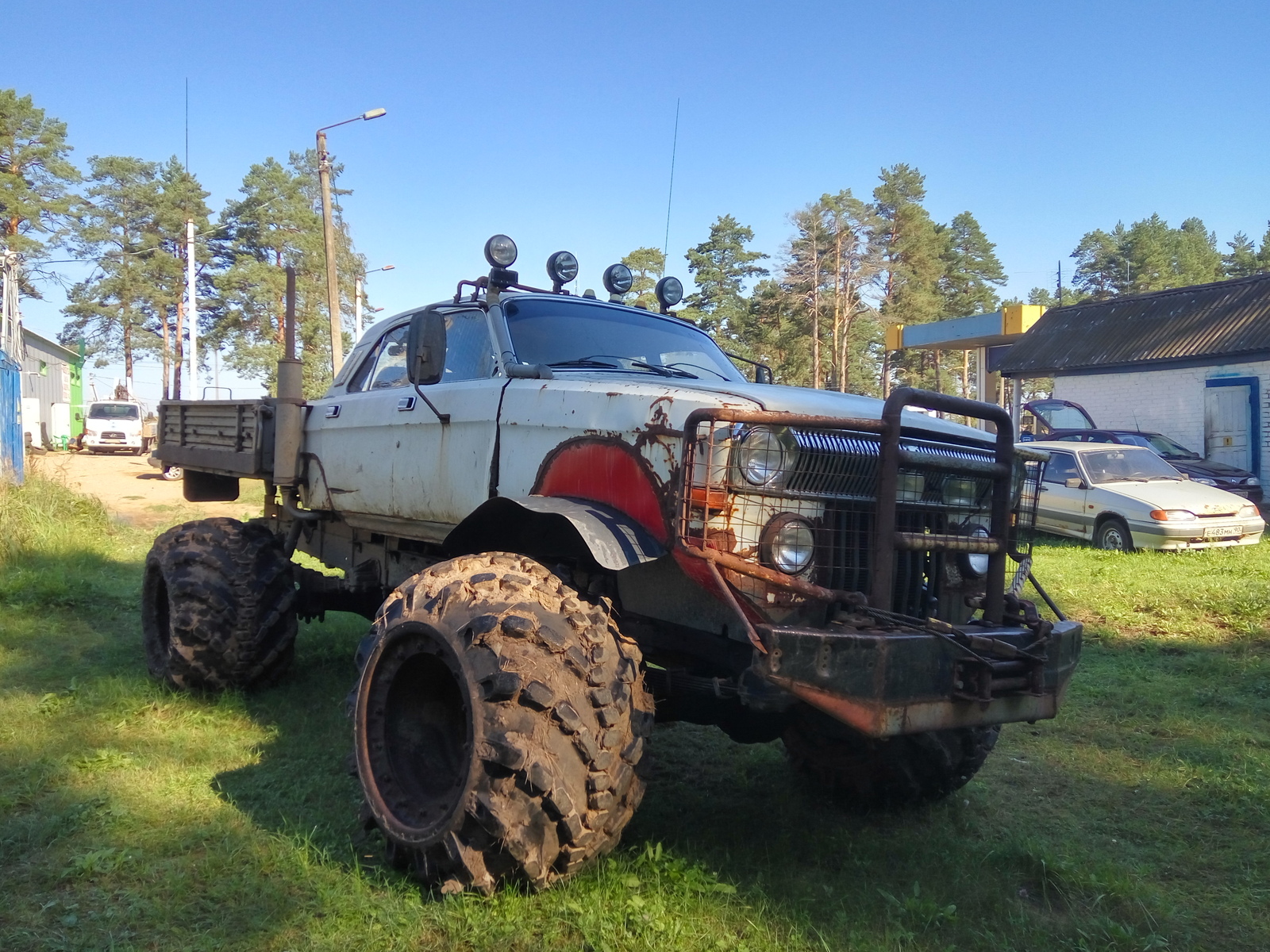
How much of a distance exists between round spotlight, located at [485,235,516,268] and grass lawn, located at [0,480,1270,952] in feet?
8.12

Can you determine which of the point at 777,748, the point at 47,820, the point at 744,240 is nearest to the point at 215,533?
the point at 47,820

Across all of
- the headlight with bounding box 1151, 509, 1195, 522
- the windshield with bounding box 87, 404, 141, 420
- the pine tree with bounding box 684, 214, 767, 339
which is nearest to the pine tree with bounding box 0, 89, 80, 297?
the windshield with bounding box 87, 404, 141, 420

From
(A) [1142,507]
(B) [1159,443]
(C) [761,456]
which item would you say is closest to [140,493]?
(A) [1142,507]

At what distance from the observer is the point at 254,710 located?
5645mm

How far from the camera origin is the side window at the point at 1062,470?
1293cm

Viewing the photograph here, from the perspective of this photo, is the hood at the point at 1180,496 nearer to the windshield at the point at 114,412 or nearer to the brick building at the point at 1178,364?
the brick building at the point at 1178,364

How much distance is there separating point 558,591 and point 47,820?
229 centimetres

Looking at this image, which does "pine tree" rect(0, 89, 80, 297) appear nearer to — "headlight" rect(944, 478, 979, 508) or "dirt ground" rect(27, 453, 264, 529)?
"dirt ground" rect(27, 453, 264, 529)

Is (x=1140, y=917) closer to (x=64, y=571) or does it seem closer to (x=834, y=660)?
(x=834, y=660)

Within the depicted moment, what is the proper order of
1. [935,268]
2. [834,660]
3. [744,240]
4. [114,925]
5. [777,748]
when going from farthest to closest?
1. [935,268]
2. [744,240]
3. [777,748]
4. [114,925]
5. [834,660]

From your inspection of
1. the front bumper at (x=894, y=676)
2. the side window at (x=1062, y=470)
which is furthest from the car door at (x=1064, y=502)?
the front bumper at (x=894, y=676)

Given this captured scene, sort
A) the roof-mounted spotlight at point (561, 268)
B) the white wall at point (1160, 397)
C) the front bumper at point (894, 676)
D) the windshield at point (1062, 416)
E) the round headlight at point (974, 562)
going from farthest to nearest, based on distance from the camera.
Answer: the windshield at point (1062, 416) → the white wall at point (1160, 397) → the roof-mounted spotlight at point (561, 268) → the round headlight at point (974, 562) → the front bumper at point (894, 676)

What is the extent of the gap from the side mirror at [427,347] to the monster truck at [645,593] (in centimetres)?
1

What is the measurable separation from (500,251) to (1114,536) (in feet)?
32.1
